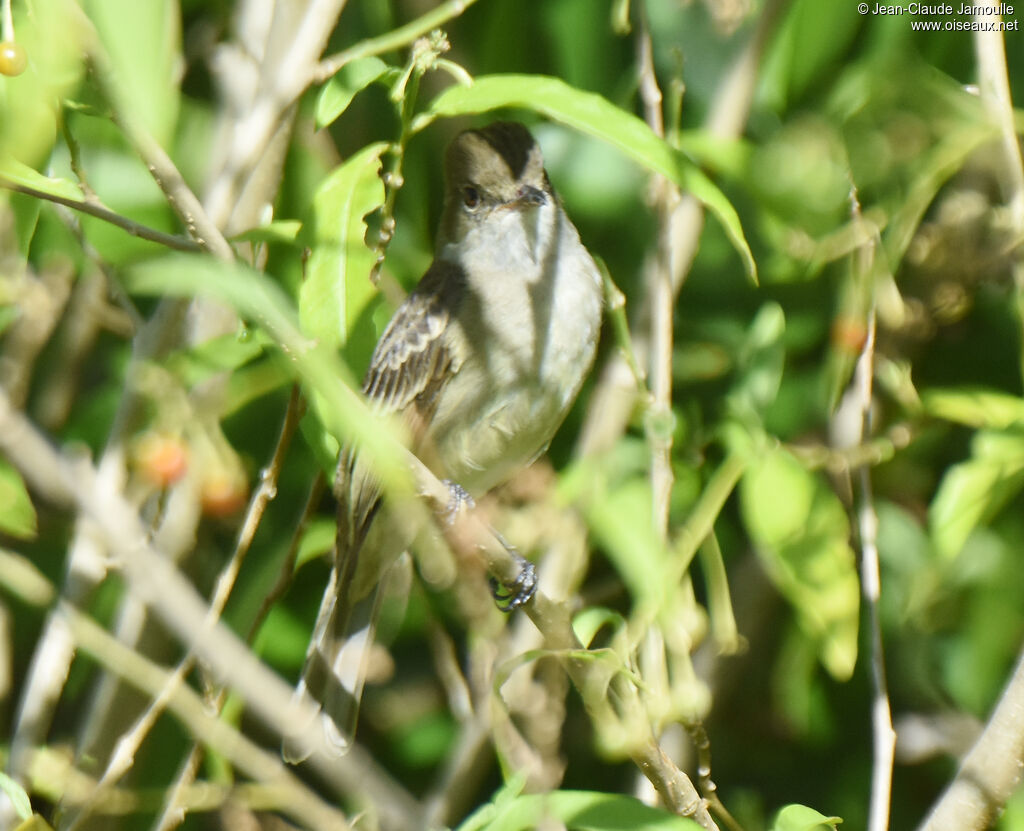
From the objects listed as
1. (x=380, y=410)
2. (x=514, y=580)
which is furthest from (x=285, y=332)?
(x=380, y=410)

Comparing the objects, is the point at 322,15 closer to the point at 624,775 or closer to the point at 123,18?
the point at 123,18

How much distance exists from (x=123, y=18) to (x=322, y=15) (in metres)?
1.78

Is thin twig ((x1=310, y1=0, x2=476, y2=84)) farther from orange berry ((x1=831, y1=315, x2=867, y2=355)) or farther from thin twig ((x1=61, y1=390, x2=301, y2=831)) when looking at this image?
orange berry ((x1=831, y1=315, x2=867, y2=355))

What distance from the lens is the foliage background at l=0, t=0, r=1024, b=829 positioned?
7.68 ft

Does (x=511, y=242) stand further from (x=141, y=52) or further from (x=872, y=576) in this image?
(x=141, y=52)

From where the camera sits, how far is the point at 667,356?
2.58 m

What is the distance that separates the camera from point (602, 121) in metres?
1.89

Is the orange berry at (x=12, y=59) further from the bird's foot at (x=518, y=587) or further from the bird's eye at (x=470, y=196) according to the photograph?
the bird's eye at (x=470, y=196)

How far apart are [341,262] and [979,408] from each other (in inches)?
57.8

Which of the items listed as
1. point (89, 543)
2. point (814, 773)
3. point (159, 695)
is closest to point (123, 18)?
point (159, 695)

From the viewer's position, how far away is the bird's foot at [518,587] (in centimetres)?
232

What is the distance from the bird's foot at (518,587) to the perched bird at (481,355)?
0.22ft

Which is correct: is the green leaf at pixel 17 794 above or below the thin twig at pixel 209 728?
above

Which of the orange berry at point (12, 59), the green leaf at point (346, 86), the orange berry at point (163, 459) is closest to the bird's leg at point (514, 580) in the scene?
the orange berry at point (163, 459)
